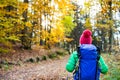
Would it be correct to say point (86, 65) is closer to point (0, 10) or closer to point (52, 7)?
point (0, 10)

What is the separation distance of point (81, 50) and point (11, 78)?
26.6ft

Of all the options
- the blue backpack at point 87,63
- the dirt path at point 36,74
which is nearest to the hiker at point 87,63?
the blue backpack at point 87,63

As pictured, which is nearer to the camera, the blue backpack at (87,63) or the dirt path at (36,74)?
the blue backpack at (87,63)

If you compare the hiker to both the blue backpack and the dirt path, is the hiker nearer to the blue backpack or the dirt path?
the blue backpack

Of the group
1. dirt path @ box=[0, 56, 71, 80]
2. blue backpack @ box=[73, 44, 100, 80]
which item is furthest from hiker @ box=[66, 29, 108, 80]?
dirt path @ box=[0, 56, 71, 80]

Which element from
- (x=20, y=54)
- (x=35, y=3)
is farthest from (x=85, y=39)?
(x=35, y=3)

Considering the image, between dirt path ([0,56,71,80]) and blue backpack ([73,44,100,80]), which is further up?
blue backpack ([73,44,100,80])

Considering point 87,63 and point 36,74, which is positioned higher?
point 87,63

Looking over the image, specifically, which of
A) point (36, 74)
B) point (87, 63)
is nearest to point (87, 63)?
point (87, 63)

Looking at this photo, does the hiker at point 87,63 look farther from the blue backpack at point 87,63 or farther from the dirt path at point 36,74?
the dirt path at point 36,74

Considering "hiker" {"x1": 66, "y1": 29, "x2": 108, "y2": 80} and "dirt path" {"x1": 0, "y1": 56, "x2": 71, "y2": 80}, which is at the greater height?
"hiker" {"x1": 66, "y1": 29, "x2": 108, "y2": 80}

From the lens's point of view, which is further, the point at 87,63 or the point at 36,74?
the point at 36,74

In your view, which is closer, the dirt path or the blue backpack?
the blue backpack

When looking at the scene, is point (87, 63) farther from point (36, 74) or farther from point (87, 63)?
point (36, 74)
